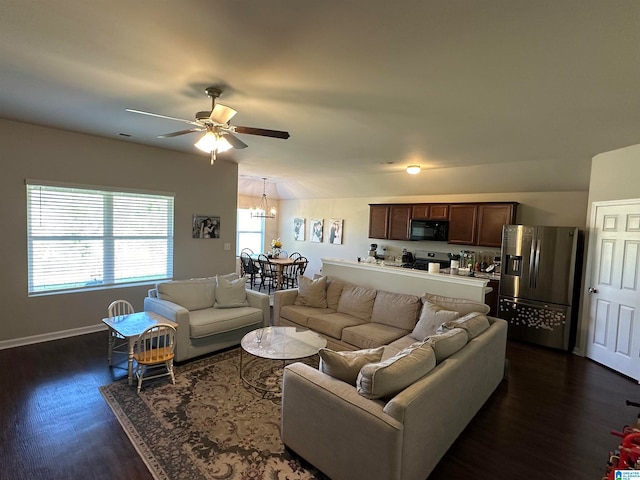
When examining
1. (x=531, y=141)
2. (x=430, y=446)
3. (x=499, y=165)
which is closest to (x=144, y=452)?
(x=430, y=446)

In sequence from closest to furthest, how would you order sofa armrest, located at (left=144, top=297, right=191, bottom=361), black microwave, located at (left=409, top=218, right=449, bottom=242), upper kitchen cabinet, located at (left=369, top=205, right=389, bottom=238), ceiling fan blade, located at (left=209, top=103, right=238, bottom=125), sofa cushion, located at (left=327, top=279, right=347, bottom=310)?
ceiling fan blade, located at (left=209, top=103, right=238, bottom=125), sofa armrest, located at (left=144, top=297, right=191, bottom=361), sofa cushion, located at (left=327, top=279, right=347, bottom=310), black microwave, located at (left=409, top=218, right=449, bottom=242), upper kitchen cabinet, located at (left=369, top=205, right=389, bottom=238)

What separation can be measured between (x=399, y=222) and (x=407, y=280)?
3180 mm

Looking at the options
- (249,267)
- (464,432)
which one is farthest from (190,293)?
(249,267)

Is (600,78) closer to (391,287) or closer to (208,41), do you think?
(208,41)

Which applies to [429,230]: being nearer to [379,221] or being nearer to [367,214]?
[379,221]

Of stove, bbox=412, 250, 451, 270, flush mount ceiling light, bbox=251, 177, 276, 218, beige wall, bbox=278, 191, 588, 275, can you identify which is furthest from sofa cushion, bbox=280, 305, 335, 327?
flush mount ceiling light, bbox=251, 177, 276, 218

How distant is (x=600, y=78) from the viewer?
2.21 metres

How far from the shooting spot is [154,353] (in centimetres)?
319

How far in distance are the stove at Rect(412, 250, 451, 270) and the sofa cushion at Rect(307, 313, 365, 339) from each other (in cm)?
315

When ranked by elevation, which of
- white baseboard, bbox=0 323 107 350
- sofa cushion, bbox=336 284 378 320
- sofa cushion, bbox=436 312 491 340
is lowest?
white baseboard, bbox=0 323 107 350

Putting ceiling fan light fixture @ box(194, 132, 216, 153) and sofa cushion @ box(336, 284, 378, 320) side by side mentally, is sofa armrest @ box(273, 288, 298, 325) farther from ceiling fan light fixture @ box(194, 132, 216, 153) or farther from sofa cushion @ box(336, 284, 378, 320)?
ceiling fan light fixture @ box(194, 132, 216, 153)

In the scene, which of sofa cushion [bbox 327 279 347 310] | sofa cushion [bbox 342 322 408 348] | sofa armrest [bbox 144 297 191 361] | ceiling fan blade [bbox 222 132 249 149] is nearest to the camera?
ceiling fan blade [bbox 222 132 249 149]

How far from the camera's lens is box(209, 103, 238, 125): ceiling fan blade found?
2.43 meters

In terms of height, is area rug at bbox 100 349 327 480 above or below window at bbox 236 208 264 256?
below
